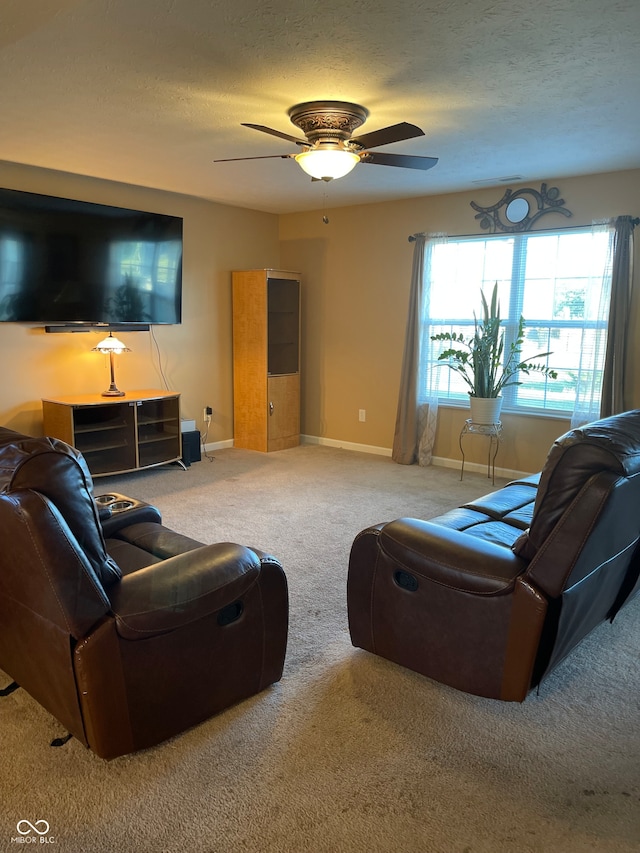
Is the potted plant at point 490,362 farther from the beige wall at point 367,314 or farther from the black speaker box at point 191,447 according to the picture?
the black speaker box at point 191,447

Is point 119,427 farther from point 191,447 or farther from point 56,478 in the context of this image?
point 56,478

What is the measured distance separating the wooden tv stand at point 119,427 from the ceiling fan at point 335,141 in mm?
2487

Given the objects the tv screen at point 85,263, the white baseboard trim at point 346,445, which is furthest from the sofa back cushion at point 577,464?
the white baseboard trim at point 346,445

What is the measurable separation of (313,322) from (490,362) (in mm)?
2114

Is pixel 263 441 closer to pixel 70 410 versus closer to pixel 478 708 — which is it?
pixel 70 410

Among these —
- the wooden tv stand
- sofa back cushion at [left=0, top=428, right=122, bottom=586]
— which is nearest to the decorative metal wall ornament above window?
the wooden tv stand

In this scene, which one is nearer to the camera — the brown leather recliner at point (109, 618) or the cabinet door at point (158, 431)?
the brown leather recliner at point (109, 618)

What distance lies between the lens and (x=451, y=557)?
2.02 m

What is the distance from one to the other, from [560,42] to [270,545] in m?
2.75

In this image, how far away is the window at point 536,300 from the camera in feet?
14.9

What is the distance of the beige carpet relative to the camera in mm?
1562

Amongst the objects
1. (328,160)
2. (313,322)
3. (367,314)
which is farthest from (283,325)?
(328,160)

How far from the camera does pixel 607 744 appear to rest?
192cm

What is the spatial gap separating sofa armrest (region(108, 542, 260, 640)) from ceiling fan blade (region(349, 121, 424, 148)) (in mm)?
1949
